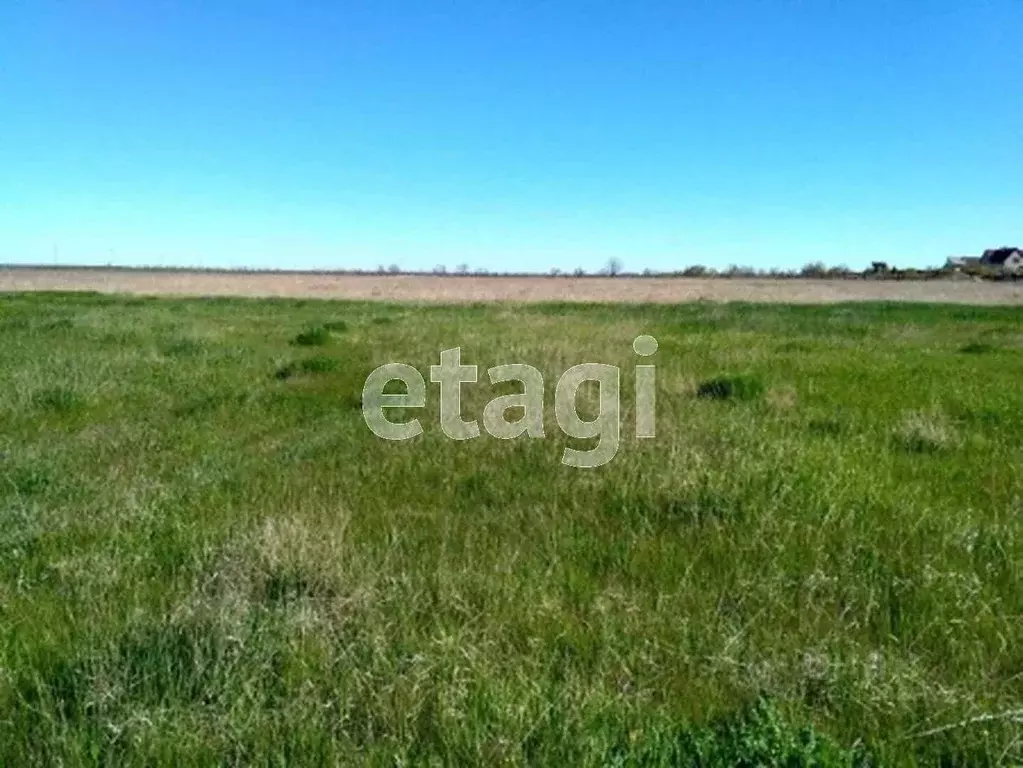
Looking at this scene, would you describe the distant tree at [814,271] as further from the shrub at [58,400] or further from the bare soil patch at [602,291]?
the shrub at [58,400]

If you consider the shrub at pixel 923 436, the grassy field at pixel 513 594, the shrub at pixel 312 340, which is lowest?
the grassy field at pixel 513 594

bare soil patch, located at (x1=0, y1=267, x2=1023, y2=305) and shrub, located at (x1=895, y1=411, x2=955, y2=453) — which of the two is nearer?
shrub, located at (x1=895, y1=411, x2=955, y2=453)

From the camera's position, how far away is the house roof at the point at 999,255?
120125 millimetres

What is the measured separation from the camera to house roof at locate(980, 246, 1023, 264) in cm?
12012

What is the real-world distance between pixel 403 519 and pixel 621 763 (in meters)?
2.95

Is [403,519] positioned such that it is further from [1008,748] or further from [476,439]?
[1008,748]

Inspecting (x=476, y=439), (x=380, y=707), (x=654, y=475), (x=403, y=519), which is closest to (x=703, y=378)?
(x=476, y=439)

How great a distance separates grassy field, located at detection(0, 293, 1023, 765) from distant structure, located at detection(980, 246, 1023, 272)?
12595 cm

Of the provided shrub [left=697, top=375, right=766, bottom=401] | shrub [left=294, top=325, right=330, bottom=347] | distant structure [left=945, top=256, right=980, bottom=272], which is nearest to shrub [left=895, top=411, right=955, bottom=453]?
shrub [left=697, top=375, right=766, bottom=401]

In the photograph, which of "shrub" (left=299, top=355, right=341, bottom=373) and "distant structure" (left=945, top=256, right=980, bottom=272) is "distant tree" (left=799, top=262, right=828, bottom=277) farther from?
"shrub" (left=299, top=355, right=341, bottom=373)

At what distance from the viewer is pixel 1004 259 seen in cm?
12031

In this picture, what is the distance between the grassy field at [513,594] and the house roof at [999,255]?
135 metres

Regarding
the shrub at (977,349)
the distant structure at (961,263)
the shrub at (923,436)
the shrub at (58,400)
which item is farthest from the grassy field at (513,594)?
the distant structure at (961,263)

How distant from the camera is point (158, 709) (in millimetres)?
2916
